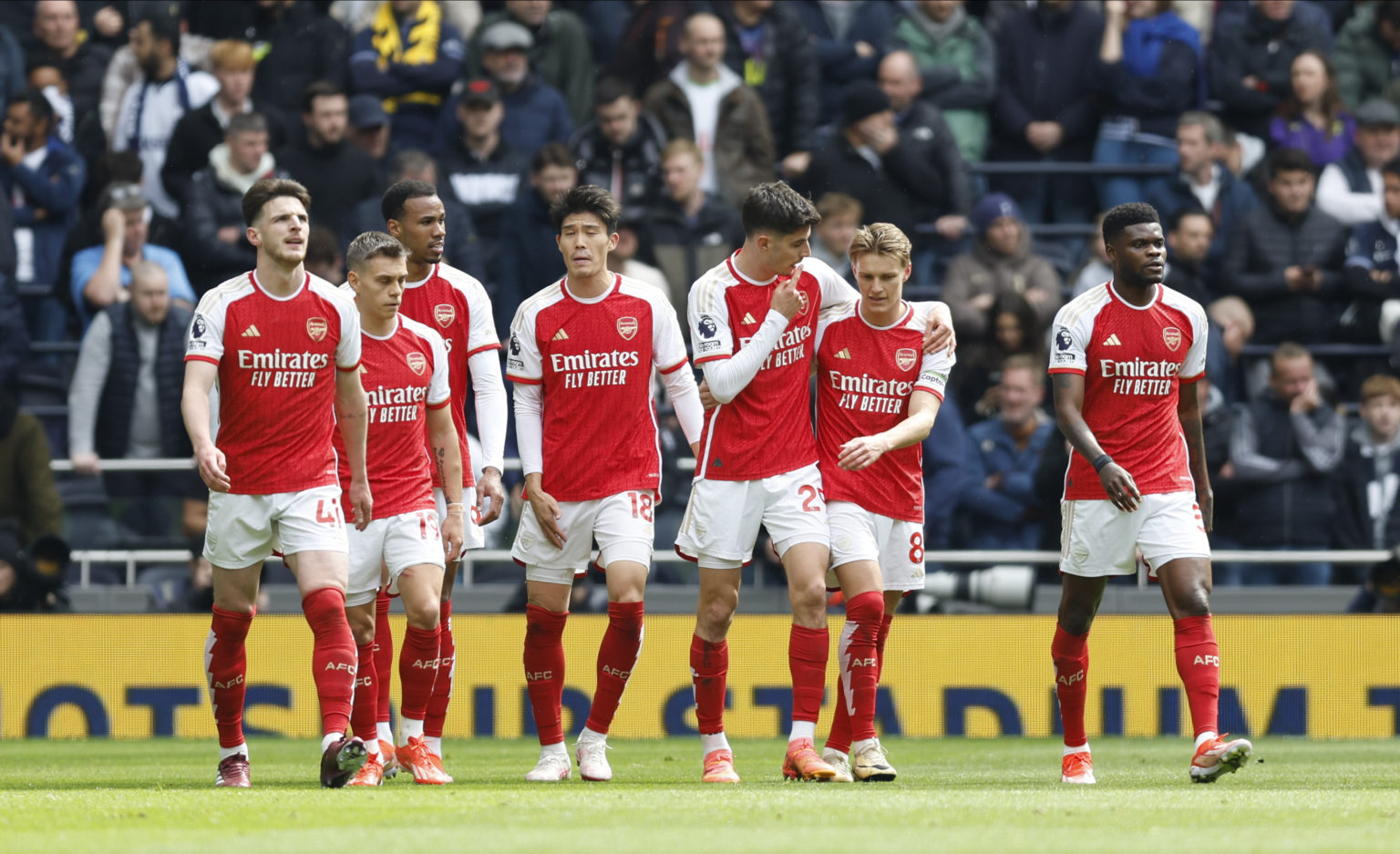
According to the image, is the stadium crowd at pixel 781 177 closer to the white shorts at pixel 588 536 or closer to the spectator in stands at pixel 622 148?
the spectator in stands at pixel 622 148

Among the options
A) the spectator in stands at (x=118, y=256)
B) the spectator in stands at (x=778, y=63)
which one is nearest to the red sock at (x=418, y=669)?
the spectator in stands at (x=118, y=256)

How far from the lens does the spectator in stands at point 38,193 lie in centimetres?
1703

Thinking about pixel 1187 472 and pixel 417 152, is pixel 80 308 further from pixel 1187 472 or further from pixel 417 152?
pixel 1187 472

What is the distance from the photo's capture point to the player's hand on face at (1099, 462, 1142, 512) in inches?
353

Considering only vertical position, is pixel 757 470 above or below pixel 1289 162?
below

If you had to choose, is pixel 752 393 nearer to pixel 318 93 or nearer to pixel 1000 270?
pixel 1000 270

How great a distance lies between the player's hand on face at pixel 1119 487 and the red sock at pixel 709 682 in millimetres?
1882

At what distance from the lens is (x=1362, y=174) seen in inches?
688

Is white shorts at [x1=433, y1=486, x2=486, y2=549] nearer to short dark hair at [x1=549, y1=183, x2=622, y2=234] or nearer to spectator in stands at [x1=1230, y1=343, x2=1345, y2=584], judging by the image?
short dark hair at [x1=549, y1=183, x2=622, y2=234]

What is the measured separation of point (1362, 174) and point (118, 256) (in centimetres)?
1052

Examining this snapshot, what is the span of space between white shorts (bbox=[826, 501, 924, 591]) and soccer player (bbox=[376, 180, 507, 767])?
1.63m

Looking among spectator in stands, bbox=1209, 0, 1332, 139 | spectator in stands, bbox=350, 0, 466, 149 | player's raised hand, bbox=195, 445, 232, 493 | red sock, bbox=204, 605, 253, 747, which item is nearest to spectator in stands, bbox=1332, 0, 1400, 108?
spectator in stands, bbox=1209, 0, 1332, 139

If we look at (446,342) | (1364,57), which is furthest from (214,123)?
(1364,57)

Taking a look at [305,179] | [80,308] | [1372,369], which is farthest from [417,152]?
[1372,369]
